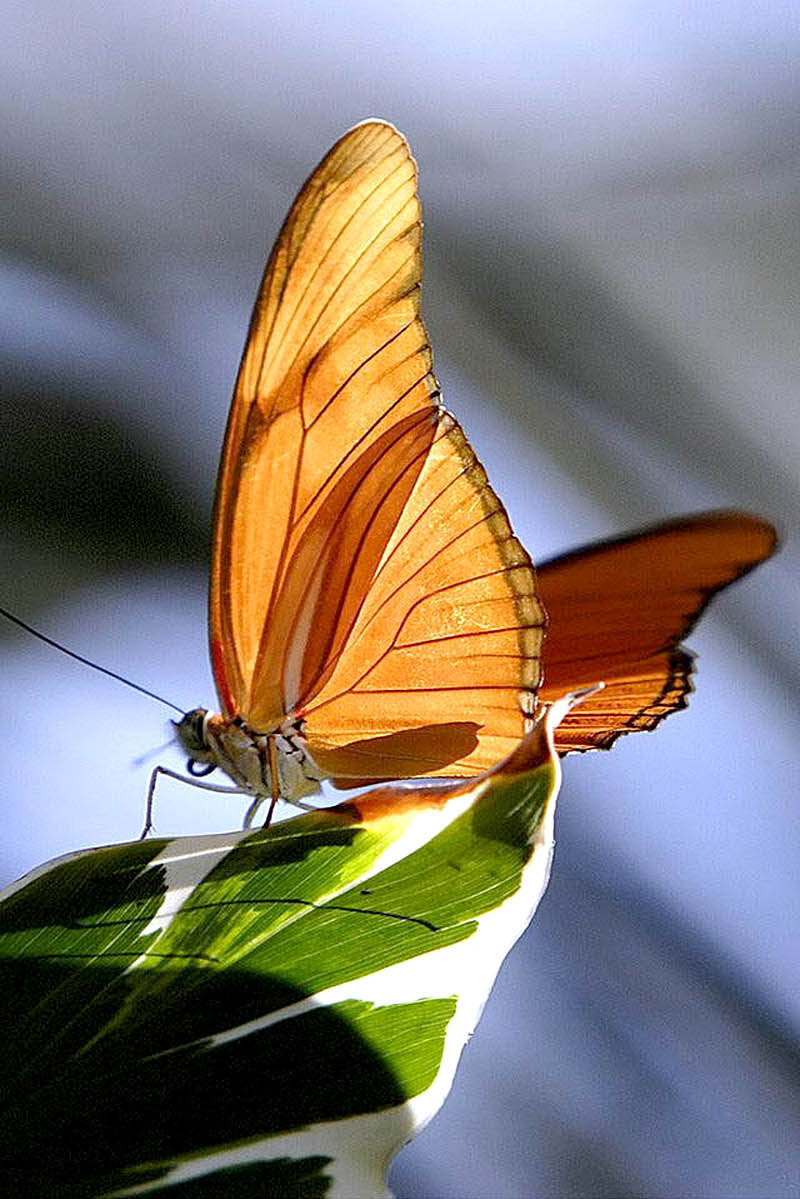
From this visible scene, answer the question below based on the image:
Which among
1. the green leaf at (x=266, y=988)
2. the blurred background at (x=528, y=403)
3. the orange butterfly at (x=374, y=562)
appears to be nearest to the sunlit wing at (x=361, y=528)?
the orange butterfly at (x=374, y=562)

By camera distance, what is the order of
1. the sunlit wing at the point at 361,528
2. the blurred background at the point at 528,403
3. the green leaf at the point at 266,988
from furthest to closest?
the blurred background at the point at 528,403, the sunlit wing at the point at 361,528, the green leaf at the point at 266,988

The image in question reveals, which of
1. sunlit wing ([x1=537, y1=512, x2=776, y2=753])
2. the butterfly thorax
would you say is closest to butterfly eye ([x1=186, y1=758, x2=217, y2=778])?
the butterfly thorax

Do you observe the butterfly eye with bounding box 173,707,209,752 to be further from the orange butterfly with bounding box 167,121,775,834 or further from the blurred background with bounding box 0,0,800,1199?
the blurred background with bounding box 0,0,800,1199

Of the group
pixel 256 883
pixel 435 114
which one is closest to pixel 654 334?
pixel 435 114

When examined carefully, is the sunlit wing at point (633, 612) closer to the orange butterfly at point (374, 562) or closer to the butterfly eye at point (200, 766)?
the orange butterfly at point (374, 562)

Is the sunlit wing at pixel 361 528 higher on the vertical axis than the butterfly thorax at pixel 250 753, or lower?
higher

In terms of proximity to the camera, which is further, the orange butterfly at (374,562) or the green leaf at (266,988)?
the orange butterfly at (374,562)

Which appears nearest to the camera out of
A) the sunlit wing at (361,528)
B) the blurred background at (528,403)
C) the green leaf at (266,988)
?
the green leaf at (266,988)
